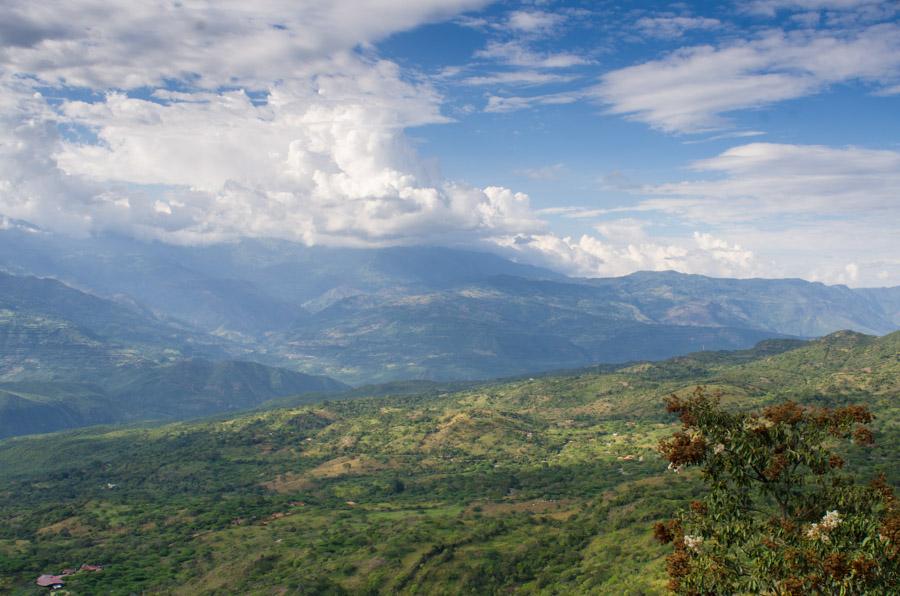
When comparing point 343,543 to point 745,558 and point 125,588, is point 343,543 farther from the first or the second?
point 745,558

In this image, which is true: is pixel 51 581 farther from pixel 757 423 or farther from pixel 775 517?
pixel 757 423

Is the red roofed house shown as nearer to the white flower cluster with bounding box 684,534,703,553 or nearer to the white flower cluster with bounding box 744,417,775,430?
the white flower cluster with bounding box 684,534,703,553

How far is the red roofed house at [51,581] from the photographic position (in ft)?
461

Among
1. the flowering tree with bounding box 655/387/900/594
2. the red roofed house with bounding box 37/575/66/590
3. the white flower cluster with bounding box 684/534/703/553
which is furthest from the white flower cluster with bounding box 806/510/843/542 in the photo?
the red roofed house with bounding box 37/575/66/590

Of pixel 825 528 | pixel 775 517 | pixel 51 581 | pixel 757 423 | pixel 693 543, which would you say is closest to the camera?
pixel 825 528

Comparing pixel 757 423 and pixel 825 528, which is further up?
pixel 757 423

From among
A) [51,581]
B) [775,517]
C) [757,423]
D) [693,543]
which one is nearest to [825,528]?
[775,517]

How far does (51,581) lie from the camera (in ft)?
471

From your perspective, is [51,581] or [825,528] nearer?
[825,528]

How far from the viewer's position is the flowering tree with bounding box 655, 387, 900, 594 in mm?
27438

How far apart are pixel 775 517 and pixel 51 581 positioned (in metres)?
162

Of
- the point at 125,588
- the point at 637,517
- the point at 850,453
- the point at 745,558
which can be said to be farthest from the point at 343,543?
the point at 745,558

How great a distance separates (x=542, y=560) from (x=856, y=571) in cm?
11527

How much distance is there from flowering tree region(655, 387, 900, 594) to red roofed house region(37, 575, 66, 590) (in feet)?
504
